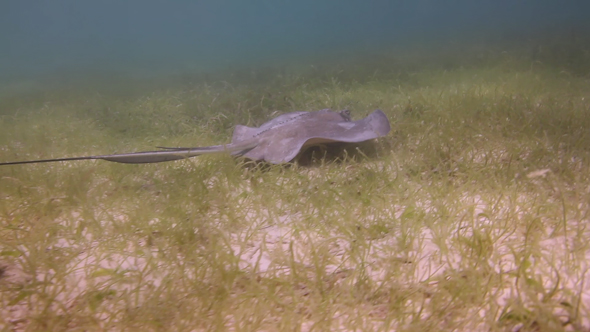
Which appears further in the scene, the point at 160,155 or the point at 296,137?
the point at 296,137

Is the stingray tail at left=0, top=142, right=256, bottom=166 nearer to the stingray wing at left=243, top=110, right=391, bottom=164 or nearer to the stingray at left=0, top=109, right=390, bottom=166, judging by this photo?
the stingray at left=0, top=109, right=390, bottom=166

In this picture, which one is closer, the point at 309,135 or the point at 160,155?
the point at 160,155

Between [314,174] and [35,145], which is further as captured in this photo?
[35,145]

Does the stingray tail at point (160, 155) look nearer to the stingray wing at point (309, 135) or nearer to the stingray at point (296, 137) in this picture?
the stingray at point (296, 137)

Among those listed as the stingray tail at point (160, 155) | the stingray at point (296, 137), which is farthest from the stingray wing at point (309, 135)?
the stingray tail at point (160, 155)

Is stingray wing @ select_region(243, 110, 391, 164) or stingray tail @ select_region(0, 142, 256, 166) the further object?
stingray wing @ select_region(243, 110, 391, 164)

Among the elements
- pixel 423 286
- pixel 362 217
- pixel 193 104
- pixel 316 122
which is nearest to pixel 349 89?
pixel 193 104

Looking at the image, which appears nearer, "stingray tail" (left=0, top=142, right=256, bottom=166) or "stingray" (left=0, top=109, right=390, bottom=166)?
"stingray tail" (left=0, top=142, right=256, bottom=166)

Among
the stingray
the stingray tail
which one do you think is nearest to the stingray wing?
the stingray

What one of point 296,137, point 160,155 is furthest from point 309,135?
point 160,155

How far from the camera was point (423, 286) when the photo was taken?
1.61 m

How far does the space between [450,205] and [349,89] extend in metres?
6.08

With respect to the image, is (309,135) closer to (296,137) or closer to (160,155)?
(296,137)

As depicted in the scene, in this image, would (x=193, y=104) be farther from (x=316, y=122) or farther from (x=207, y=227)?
(x=207, y=227)
